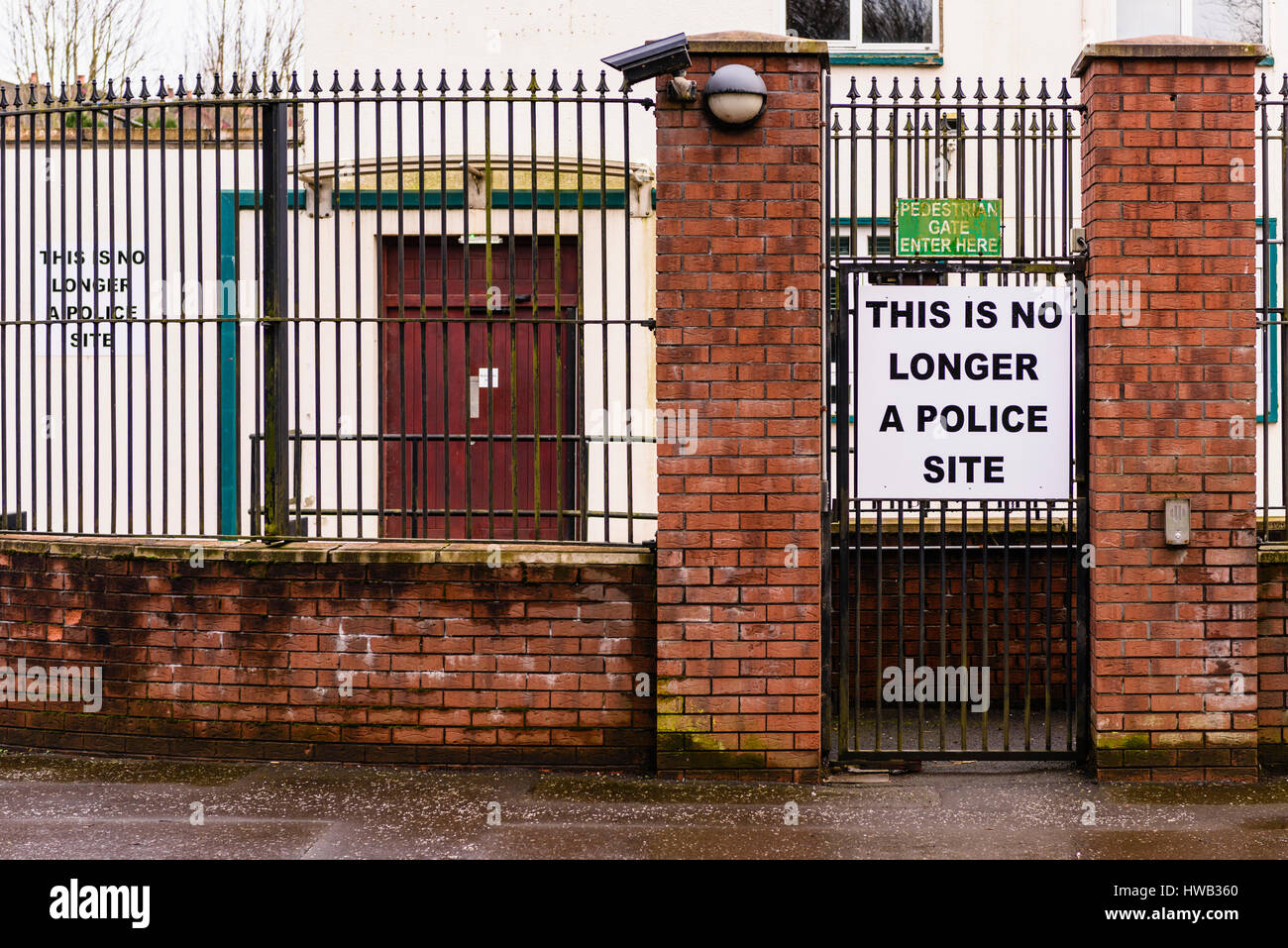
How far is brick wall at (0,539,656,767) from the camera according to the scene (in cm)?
570

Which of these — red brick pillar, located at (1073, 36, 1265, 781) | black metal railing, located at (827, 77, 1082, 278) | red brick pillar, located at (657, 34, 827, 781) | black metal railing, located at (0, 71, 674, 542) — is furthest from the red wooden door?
red brick pillar, located at (1073, 36, 1265, 781)

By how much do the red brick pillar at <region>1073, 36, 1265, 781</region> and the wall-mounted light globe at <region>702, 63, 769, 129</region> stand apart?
4.72 feet

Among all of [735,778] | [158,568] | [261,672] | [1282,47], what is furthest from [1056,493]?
[1282,47]

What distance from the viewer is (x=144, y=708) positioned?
5980mm

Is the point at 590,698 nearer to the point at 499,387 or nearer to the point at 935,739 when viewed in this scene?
the point at 935,739

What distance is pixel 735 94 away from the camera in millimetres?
5406

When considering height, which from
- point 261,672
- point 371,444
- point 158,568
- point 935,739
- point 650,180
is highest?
point 650,180

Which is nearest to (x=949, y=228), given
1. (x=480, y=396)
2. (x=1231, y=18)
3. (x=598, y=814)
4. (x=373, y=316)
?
(x=598, y=814)

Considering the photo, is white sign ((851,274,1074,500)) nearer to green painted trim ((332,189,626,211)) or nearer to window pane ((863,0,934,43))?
green painted trim ((332,189,626,211))

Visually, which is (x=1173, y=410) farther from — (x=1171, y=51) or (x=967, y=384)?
(x=1171, y=51)

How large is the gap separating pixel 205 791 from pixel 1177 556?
166 inches

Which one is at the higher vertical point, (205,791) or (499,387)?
(499,387)

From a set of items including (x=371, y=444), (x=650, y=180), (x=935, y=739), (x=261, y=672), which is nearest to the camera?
(x=261, y=672)

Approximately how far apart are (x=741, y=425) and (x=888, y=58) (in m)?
5.71
